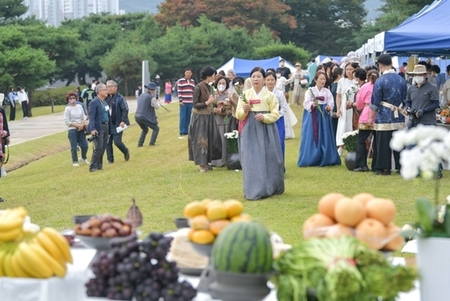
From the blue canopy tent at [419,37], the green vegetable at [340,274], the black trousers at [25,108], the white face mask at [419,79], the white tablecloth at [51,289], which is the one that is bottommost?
the black trousers at [25,108]

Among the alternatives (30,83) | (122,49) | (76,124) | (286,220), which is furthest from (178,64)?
(286,220)

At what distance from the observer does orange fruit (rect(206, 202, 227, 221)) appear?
4.21 m

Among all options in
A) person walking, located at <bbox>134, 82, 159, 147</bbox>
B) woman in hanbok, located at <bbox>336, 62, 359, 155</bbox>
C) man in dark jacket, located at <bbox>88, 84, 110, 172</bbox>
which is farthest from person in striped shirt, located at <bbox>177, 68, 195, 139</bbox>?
woman in hanbok, located at <bbox>336, 62, 359, 155</bbox>

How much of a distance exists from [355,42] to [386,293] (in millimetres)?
87923

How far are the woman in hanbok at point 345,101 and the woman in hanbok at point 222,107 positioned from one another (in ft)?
7.49

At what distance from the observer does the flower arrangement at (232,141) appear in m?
16.4

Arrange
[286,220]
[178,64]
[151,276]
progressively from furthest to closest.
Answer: [178,64] < [286,220] < [151,276]

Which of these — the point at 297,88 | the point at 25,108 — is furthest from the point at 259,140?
the point at 25,108

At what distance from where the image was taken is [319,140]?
16797 mm

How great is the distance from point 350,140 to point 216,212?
12.1 metres

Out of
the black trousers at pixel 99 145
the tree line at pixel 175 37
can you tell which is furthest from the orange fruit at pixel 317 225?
the tree line at pixel 175 37

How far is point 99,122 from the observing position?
59.9 feet

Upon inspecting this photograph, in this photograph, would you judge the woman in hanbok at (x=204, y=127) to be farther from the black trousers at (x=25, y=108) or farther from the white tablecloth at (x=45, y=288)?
the black trousers at (x=25, y=108)

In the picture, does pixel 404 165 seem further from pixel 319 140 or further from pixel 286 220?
pixel 319 140
